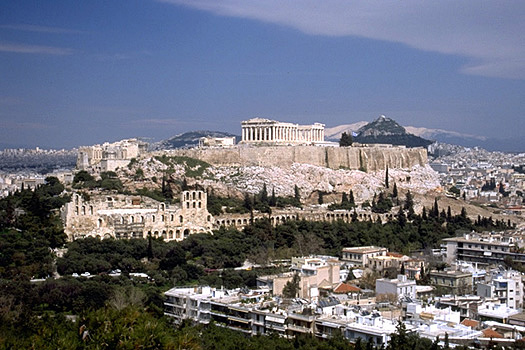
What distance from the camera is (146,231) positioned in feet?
148

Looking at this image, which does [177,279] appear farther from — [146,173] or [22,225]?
[146,173]

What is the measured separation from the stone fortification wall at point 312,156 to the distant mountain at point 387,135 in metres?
73.4

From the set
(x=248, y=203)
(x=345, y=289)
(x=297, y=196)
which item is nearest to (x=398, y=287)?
(x=345, y=289)

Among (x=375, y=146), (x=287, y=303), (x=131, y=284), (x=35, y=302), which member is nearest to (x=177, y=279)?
(x=131, y=284)

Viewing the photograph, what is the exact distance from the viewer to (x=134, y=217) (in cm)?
4538

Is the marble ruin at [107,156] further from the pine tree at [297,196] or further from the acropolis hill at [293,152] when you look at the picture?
the pine tree at [297,196]

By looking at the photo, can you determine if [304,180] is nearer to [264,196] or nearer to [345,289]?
[264,196]

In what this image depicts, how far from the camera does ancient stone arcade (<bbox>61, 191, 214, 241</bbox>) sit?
43.6m

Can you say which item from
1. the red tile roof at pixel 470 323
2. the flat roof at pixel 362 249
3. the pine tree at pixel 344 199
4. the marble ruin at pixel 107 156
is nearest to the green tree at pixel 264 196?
the pine tree at pixel 344 199

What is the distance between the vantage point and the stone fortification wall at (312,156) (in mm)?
66688

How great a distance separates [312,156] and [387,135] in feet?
324

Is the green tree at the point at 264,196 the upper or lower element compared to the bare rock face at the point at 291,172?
lower

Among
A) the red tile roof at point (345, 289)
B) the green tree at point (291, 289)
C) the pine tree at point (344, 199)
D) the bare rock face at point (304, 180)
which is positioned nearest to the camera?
the green tree at point (291, 289)

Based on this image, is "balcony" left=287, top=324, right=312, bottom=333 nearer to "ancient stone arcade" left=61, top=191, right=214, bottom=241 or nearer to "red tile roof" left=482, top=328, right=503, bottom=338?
"red tile roof" left=482, top=328, right=503, bottom=338
